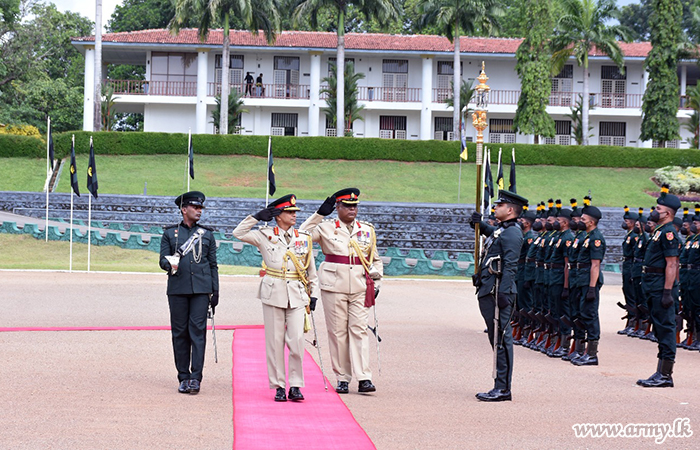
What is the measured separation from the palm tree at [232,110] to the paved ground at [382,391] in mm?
33895

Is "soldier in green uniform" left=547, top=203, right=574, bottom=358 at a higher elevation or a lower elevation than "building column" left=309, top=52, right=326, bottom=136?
lower

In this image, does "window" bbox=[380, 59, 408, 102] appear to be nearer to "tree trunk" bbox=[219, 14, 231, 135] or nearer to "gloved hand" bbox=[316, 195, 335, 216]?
"tree trunk" bbox=[219, 14, 231, 135]

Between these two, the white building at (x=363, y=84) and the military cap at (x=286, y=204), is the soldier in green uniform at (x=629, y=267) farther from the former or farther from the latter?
the white building at (x=363, y=84)

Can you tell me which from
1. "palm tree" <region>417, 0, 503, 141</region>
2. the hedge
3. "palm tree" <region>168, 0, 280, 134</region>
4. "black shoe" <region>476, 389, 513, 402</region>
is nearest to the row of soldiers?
"black shoe" <region>476, 389, 513, 402</region>

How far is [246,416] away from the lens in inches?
299

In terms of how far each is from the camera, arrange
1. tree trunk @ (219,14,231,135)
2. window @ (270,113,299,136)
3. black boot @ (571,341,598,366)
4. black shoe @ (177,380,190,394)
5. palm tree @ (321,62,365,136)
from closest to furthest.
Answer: black shoe @ (177,380,190,394) → black boot @ (571,341,598,366) → tree trunk @ (219,14,231,135) → palm tree @ (321,62,365,136) → window @ (270,113,299,136)

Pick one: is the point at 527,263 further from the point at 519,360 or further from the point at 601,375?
the point at 601,375

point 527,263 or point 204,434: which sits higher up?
point 527,263

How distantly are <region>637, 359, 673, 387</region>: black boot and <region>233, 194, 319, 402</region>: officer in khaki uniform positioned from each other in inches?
153

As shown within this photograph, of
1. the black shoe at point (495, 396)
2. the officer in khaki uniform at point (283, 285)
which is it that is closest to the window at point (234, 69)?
the officer in khaki uniform at point (283, 285)


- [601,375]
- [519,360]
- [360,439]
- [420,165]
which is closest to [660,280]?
[601,375]

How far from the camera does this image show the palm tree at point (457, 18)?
48.1 m

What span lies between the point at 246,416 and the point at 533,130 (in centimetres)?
4288

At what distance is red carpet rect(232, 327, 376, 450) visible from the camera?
22.1ft
